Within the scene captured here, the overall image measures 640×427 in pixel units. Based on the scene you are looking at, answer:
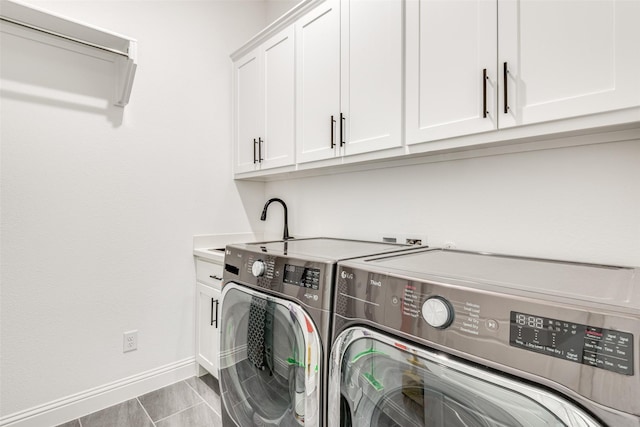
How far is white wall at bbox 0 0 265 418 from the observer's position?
1.58 meters

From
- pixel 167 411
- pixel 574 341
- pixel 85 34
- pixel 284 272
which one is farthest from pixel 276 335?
pixel 85 34

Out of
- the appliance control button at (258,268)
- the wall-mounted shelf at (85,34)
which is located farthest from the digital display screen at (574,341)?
the wall-mounted shelf at (85,34)

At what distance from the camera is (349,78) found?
1513mm

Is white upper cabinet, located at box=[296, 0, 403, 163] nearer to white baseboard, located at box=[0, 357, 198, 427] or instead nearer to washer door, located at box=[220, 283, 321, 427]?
washer door, located at box=[220, 283, 321, 427]

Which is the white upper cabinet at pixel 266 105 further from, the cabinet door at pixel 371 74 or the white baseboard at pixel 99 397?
the white baseboard at pixel 99 397

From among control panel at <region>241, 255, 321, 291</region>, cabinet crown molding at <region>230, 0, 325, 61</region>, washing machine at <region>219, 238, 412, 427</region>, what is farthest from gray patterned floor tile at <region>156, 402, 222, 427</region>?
cabinet crown molding at <region>230, 0, 325, 61</region>

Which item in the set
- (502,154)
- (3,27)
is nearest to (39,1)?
(3,27)

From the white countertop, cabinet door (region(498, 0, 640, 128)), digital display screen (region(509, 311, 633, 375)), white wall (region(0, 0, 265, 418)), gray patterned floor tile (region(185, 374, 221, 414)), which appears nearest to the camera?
digital display screen (region(509, 311, 633, 375))

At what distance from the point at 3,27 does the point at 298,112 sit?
151cm

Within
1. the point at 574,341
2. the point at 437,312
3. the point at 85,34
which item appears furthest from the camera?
the point at 85,34

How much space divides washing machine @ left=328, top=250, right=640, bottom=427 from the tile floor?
1172mm

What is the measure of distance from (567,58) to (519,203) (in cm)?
55

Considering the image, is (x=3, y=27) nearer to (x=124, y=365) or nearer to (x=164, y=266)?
(x=164, y=266)

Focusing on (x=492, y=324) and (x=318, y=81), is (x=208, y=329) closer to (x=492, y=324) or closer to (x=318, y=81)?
(x=318, y=81)
